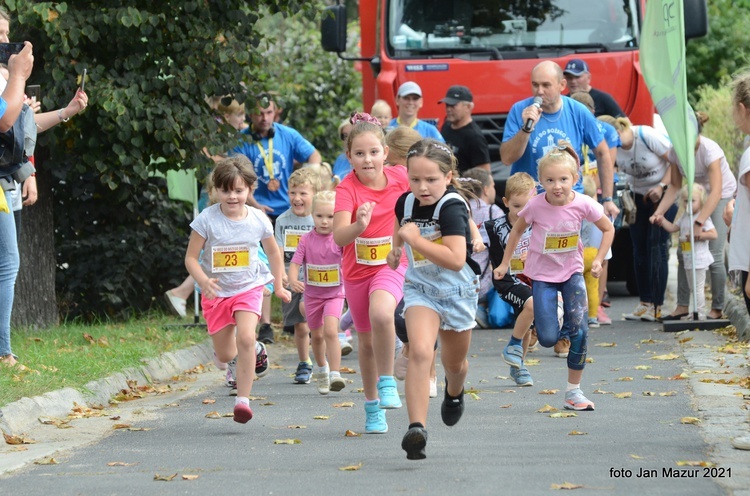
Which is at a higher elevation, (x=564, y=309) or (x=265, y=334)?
(x=564, y=309)

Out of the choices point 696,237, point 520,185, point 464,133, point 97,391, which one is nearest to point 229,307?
point 97,391

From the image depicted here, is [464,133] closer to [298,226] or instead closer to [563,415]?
[298,226]

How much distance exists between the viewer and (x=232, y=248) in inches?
326

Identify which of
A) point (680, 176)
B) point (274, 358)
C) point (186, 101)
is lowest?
point (274, 358)

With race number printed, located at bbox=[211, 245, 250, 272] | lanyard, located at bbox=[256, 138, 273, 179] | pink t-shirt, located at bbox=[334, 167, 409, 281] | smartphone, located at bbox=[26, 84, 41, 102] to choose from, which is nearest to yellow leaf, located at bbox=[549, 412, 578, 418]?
pink t-shirt, located at bbox=[334, 167, 409, 281]

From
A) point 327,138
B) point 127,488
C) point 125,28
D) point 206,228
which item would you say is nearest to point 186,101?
point 125,28

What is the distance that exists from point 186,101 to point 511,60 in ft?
12.2

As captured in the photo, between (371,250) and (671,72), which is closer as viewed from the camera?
(371,250)

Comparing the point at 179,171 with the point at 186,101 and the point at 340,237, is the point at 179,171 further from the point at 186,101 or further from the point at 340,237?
the point at 340,237

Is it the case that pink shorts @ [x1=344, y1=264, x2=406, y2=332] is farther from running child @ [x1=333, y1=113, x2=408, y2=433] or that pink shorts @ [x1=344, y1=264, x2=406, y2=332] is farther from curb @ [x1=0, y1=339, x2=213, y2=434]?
curb @ [x1=0, y1=339, x2=213, y2=434]

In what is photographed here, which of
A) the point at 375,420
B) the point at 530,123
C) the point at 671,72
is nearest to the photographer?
the point at 375,420

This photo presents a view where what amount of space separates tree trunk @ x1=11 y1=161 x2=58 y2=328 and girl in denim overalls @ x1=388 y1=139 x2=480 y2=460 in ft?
21.2

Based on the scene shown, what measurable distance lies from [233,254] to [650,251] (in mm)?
5989

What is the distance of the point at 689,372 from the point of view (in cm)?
944
